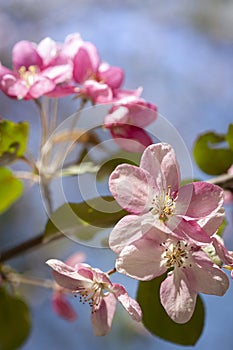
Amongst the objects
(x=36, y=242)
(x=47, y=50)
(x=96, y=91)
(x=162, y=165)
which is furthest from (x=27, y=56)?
(x=162, y=165)

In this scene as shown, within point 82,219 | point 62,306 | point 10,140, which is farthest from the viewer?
point 62,306

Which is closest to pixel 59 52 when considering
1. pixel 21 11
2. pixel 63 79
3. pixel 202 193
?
pixel 63 79

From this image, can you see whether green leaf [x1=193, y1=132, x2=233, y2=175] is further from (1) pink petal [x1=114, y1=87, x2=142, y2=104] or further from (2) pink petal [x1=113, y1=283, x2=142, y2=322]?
(2) pink petal [x1=113, y1=283, x2=142, y2=322]

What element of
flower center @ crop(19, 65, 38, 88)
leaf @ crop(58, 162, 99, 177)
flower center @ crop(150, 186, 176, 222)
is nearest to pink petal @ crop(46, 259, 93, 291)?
flower center @ crop(150, 186, 176, 222)

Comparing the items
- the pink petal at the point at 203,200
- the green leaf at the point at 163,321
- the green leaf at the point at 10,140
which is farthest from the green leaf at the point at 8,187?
the pink petal at the point at 203,200

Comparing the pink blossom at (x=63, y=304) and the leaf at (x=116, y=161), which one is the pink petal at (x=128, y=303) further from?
the pink blossom at (x=63, y=304)

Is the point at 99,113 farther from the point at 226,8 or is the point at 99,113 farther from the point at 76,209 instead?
the point at 226,8

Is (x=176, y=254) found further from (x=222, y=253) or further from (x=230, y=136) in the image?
(x=230, y=136)
